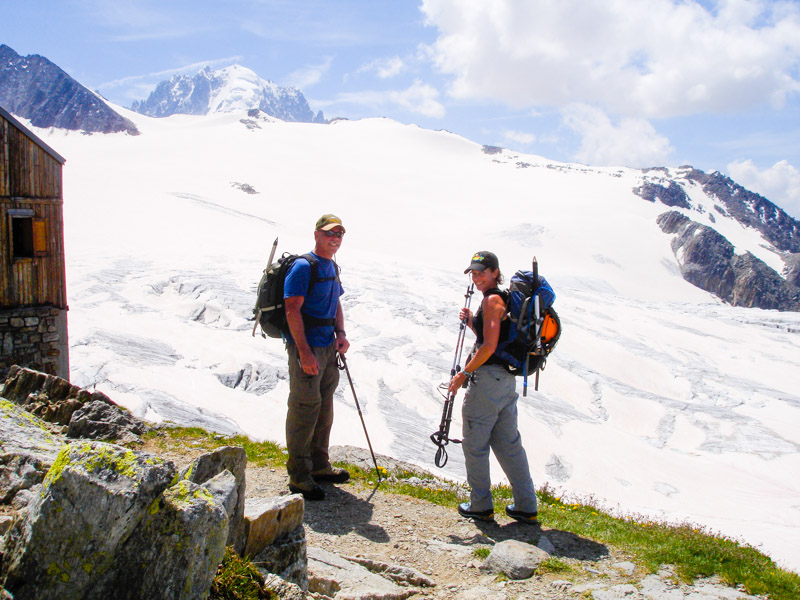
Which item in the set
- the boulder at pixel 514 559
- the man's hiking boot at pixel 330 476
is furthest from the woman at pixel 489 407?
the man's hiking boot at pixel 330 476

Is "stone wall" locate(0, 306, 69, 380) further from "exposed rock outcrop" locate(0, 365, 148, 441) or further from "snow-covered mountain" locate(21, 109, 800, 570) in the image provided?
"exposed rock outcrop" locate(0, 365, 148, 441)

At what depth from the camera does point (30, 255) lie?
14.6 metres

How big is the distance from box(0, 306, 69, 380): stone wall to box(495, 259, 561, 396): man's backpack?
42.0ft

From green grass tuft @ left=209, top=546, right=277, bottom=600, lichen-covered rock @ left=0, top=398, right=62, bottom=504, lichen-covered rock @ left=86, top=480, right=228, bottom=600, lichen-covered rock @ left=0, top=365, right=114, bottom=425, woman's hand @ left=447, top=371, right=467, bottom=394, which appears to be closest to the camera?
lichen-covered rock @ left=86, top=480, right=228, bottom=600

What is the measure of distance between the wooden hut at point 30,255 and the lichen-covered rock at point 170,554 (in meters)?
13.4

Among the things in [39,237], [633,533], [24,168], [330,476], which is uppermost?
[24,168]

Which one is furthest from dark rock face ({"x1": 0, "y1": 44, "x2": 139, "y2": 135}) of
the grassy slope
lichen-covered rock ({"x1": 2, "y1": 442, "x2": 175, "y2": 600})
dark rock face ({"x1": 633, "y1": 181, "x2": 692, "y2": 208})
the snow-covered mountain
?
lichen-covered rock ({"x1": 2, "y1": 442, "x2": 175, "y2": 600})

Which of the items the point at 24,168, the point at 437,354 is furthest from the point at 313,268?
the point at 437,354

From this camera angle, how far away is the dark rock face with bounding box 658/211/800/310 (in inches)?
3260

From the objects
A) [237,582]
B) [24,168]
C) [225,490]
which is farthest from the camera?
[24,168]

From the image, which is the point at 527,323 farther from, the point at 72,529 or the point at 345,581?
the point at 72,529

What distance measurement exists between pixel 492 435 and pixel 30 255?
13440 mm

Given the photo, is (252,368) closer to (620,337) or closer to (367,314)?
(367,314)

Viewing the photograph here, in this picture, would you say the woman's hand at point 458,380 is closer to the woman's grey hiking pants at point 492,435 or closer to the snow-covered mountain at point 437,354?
the woman's grey hiking pants at point 492,435
